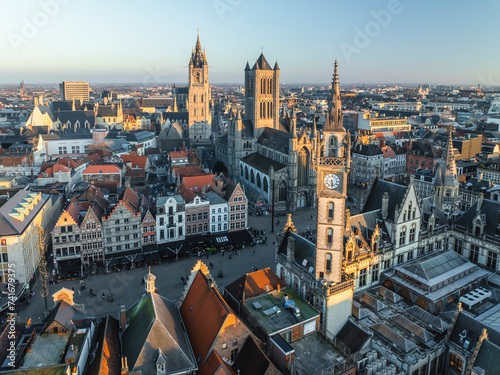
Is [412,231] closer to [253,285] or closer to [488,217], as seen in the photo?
[488,217]

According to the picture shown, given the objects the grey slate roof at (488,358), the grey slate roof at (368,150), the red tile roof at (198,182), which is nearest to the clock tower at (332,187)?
the grey slate roof at (488,358)

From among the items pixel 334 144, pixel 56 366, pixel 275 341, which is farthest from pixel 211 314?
pixel 334 144

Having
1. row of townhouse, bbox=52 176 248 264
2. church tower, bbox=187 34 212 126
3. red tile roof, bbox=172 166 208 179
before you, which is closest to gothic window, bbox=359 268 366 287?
row of townhouse, bbox=52 176 248 264

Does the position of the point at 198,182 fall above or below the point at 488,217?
above

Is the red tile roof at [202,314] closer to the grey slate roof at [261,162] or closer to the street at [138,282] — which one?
the street at [138,282]

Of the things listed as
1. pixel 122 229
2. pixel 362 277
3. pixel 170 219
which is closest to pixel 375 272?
pixel 362 277

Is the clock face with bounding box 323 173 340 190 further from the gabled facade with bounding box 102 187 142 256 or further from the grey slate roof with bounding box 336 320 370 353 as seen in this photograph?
the gabled facade with bounding box 102 187 142 256
